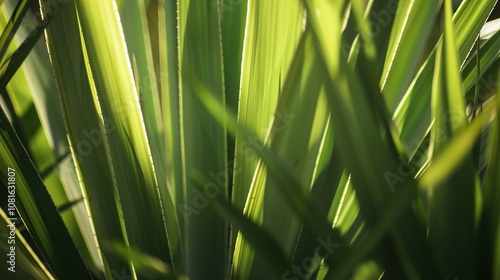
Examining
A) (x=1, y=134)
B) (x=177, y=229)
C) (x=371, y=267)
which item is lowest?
(x=371, y=267)

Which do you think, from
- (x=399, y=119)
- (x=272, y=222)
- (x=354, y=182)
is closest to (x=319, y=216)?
(x=354, y=182)

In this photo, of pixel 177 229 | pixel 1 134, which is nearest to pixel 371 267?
pixel 177 229

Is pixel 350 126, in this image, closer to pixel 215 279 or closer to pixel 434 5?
pixel 215 279

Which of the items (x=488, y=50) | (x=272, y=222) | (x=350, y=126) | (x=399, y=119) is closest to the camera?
(x=350, y=126)

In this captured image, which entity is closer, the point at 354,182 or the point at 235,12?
the point at 354,182

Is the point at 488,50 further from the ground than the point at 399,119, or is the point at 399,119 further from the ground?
the point at 488,50

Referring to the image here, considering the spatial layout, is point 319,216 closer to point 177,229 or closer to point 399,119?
point 177,229

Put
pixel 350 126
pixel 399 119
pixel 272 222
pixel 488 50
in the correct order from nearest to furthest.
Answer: pixel 350 126 < pixel 272 222 < pixel 399 119 < pixel 488 50
